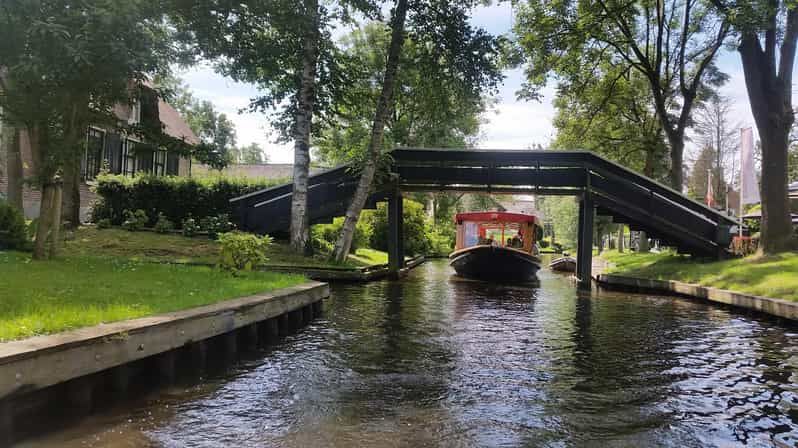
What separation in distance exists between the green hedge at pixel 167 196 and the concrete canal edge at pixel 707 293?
524 inches

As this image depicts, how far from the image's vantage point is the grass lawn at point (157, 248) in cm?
1469

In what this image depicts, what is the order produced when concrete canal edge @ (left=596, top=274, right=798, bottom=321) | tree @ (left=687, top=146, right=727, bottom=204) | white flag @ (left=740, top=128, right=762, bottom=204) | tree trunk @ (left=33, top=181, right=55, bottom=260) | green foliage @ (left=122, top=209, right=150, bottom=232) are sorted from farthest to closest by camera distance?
tree @ (left=687, top=146, right=727, bottom=204) < green foliage @ (left=122, top=209, right=150, bottom=232) < white flag @ (left=740, top=128, right=762, bottom=204) < concrete canal edge @ (left=596, top=274, right=798, bottom=321) < tree trunk @ (left=33, top=181, right=55, bottom=260)

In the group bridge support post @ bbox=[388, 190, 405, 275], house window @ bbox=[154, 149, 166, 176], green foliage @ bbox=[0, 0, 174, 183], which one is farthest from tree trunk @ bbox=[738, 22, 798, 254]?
house window @ bbox=[154, 149, 166, 176]

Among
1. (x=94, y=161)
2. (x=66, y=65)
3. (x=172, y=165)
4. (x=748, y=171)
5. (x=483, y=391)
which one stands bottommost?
(x=483, y=391)

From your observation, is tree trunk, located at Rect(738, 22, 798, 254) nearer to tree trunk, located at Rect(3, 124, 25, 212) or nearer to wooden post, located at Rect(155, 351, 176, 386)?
wooden post, located at Rect(155, 351, 176, 386)

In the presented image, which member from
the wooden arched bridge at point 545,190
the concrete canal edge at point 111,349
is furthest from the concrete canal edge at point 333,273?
the concrete canal edge at point 111,349

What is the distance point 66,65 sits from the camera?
8984mm

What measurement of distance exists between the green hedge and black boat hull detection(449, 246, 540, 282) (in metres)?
8.45

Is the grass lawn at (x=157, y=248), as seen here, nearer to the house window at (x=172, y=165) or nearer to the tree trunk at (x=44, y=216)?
the tree trunk at (x=44, y=216)

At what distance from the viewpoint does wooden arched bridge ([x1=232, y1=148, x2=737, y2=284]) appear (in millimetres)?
17750

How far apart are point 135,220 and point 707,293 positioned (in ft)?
56.0

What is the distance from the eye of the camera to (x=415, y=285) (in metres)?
18.0

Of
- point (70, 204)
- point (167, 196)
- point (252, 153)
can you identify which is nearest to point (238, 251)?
point (70, 204)

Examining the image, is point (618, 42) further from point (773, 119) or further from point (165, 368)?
point (165, 368)
